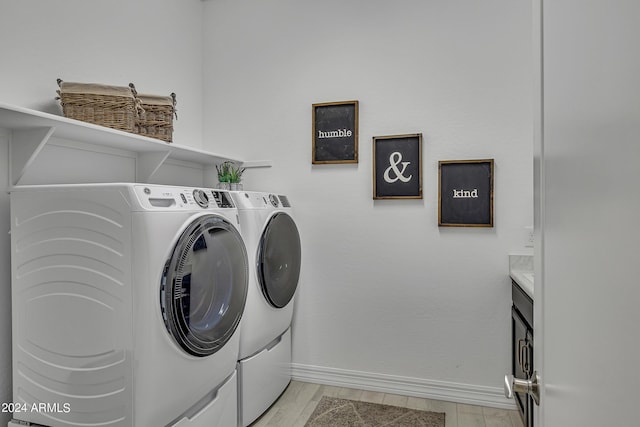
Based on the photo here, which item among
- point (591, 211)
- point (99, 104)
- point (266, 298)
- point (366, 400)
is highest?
point (99, 104)

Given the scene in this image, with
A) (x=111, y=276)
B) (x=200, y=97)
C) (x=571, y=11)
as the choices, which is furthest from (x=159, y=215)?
(x=200, y=97)

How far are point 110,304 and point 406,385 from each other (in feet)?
6.23

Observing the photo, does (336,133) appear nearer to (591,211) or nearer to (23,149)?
(23,149)

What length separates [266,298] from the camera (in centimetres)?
221

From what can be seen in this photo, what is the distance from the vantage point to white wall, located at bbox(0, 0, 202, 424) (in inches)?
63.3

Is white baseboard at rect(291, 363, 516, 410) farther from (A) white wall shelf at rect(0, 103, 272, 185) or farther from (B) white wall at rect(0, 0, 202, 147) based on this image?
(B) white wall at rect(0, 0, 202, 147)

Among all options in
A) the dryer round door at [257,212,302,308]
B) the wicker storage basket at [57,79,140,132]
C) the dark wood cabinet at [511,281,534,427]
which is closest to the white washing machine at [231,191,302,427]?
the dryer round door at [257,212,302,308]

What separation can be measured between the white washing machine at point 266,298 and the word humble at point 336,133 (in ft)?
1.74

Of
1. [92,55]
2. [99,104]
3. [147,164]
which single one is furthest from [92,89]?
[147,164]

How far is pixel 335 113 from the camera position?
8.70 feet

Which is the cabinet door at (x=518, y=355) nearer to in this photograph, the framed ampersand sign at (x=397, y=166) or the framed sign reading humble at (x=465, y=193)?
the framed sign reading humble at (x=465, y=193)

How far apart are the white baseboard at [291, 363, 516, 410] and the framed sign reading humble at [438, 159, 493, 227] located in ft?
3.33

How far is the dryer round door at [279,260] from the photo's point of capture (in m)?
2.20

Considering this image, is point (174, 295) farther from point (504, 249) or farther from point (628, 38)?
point (504, 249)
